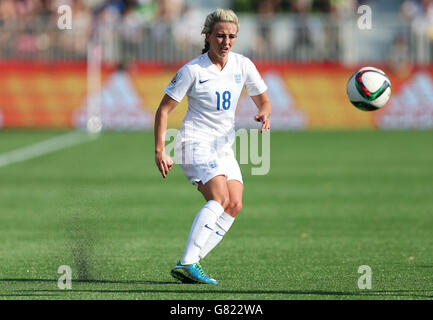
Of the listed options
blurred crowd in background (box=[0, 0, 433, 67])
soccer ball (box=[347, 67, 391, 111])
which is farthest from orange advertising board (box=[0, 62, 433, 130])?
soccer ball (box=[347, 67, 391, 111])

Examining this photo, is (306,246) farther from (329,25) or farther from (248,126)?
(329,25)

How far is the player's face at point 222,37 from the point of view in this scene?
307 inches

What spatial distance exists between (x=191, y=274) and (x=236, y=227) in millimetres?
3944

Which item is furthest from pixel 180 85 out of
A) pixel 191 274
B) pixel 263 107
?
pixel 191 274

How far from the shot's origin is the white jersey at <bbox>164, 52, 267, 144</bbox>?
313 inches

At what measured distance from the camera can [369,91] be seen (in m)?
8.66

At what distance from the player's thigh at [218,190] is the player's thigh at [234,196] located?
4 cm

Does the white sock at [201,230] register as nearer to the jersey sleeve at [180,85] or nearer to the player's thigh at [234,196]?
the player's thigh at [234,196]

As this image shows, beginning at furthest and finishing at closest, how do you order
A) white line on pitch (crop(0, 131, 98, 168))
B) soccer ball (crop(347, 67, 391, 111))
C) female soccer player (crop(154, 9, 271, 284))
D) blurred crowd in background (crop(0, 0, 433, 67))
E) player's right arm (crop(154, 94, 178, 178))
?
blurred crowd in background (crop(0, 0, 433, 67)) → white line on pitch (crop(0, 131, 98, 168)) → soccer ball (crop(347, 67, 391, 111)) → female soccer player (crop(154, 9, 271, 284)) → player's right arm (crop(154, 94, 178, 178))

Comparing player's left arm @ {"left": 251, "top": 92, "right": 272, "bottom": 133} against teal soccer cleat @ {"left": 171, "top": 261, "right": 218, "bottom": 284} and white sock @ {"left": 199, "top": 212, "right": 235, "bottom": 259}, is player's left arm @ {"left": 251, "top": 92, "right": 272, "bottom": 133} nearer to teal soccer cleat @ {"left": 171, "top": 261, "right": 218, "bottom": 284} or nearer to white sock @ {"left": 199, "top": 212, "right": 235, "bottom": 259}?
white sock @ {"left": 199, "top": 212, "right": 235, "bottom": 259}

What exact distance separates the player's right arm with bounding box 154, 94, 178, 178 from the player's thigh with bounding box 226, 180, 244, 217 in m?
0.59

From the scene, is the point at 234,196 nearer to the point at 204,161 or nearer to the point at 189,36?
the point at 204,161

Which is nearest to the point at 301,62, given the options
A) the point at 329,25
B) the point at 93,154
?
the point at 329,25

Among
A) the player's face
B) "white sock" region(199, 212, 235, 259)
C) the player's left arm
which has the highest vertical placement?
the player's face
